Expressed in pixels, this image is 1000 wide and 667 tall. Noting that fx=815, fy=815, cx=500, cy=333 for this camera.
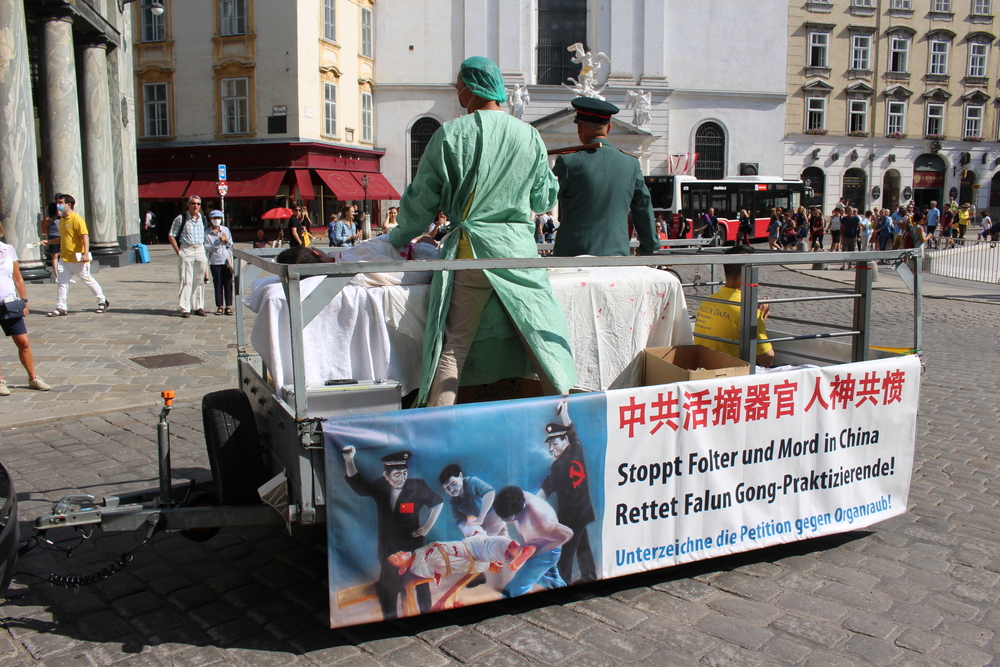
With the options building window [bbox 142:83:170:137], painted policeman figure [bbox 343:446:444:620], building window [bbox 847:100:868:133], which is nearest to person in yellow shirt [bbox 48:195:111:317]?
painted policeman figure [bbox 343:446:444:620]

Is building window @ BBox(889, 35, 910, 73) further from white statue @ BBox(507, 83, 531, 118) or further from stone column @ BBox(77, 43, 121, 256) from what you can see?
stone column @ BBox(77, 43, 121, 256)

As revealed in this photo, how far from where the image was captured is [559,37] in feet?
148

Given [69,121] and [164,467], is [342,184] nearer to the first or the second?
[69,121]

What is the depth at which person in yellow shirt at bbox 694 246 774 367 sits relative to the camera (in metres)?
4.54

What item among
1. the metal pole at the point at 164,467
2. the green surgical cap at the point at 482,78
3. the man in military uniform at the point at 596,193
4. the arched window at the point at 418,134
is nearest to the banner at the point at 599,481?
the metal pole at the point at 164,467

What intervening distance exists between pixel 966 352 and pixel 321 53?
31.6 m

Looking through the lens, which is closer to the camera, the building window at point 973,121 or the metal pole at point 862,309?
the metal pole at point 862,309

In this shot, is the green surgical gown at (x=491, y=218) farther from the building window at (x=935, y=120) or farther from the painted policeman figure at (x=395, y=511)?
the building window at (x=935, y=120)

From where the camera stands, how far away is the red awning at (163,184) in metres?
34.7

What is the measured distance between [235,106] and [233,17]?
3.68 metres

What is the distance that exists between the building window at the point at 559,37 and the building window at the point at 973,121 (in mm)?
24102

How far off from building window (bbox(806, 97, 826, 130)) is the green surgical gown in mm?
47863

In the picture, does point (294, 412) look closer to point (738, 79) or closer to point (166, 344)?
point (166, 344)

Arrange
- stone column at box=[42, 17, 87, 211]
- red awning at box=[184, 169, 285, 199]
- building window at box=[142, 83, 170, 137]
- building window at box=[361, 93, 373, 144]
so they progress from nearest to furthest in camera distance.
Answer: stone column at box=[42, 17, 87, 211]
red awning at box=[184, 169, 285, 199]
building window at box=[142, 83, 170, 137]
building window at box=[361, 93, 373, 144]
